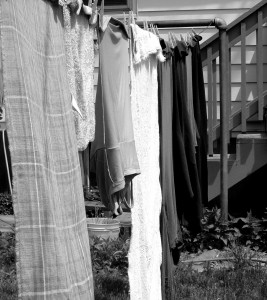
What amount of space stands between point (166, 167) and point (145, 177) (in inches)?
18.0

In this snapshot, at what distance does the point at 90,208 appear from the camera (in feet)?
26.4

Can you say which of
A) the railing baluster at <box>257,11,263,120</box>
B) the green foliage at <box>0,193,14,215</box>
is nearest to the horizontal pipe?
the railing baluster at <box>257,11,263,120</box>

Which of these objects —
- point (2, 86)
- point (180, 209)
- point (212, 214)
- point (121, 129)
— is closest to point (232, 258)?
point (212, 214)

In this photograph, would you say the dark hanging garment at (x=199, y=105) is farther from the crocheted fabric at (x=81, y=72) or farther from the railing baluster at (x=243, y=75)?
the crocheted fabric at (x=81, y=72)

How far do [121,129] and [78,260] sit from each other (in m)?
0.91

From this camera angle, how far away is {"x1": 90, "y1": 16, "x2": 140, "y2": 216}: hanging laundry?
3299 mm

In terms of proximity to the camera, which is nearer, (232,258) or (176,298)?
(176,298)

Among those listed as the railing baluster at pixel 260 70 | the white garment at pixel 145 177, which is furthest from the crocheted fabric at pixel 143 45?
the railing baluster at pixel 260 70

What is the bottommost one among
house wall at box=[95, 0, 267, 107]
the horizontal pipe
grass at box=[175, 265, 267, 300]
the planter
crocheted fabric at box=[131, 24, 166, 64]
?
grass at box=[175, 265, 267, 300]

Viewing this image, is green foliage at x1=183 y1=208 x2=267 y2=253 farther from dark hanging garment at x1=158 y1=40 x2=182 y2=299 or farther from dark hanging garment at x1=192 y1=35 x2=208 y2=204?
dark hanging garment at x1=158 y1=40 x2=182 y2=299

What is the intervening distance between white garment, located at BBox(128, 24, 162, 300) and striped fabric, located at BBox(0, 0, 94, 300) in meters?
1.26

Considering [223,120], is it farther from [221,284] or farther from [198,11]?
[198,11]

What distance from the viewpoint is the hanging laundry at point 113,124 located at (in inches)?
130

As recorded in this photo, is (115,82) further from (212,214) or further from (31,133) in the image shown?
(212,214)
